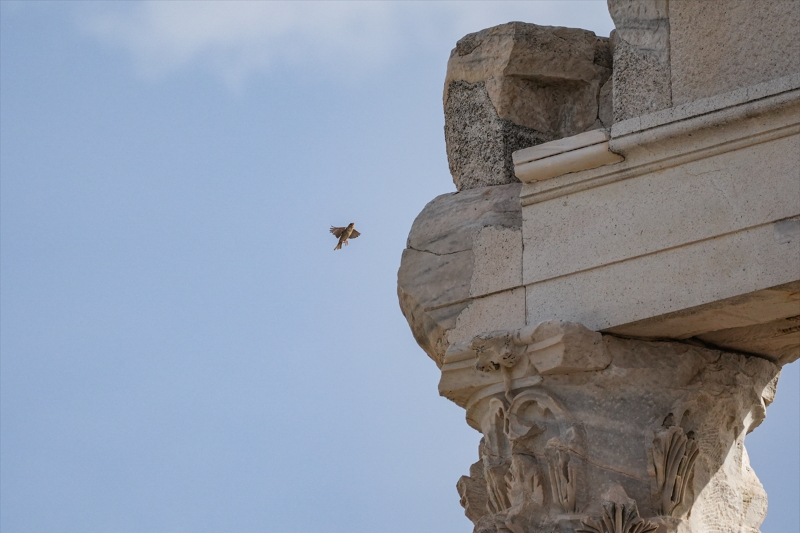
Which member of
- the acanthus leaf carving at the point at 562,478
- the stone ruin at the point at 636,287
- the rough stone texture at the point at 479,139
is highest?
the rough stone texture at the point at 479,139

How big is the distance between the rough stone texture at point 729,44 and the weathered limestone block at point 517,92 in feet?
1.91

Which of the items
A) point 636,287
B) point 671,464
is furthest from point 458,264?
point 671,464

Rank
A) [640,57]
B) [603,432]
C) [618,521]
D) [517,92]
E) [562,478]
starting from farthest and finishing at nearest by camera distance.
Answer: [517,92] → [640,57] → [603,432] → [562,478] → [618,521]

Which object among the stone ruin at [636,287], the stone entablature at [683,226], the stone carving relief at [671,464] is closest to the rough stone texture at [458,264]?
the stone ruin at [636,287]

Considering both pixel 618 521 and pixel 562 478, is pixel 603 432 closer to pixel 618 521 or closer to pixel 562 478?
pixel 562 478

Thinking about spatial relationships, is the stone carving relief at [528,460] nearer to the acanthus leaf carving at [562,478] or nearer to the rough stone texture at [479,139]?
the acanthus leaf carving at [562,478]

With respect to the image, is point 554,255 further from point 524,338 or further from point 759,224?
point 759,224

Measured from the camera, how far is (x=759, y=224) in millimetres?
5648

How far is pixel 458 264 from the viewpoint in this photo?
6461 mm

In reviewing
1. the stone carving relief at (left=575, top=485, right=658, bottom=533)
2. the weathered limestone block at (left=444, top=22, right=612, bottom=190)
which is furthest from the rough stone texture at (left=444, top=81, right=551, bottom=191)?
the stone carving relief at (left=575, top=485, right=658, bottom=533)

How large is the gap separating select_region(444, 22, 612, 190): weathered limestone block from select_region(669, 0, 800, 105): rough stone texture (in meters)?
0.58

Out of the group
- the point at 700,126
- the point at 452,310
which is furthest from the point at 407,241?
the point at 700,126

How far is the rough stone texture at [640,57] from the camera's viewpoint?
20.4 ft

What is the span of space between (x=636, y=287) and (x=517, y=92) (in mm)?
1318
